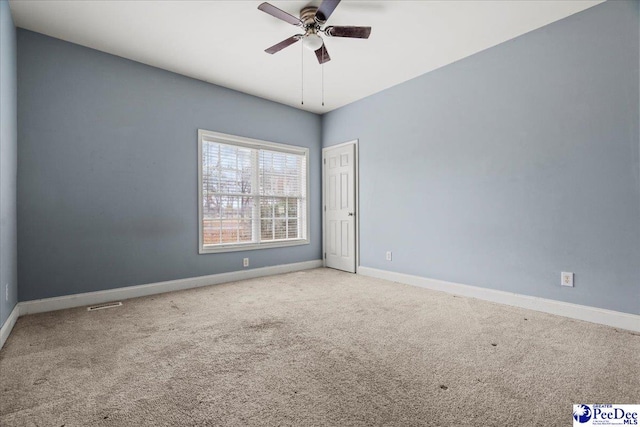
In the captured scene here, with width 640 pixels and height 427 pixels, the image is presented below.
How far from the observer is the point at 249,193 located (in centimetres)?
470

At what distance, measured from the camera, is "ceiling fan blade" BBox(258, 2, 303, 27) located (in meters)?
2.37

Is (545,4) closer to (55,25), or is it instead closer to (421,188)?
(421,188)

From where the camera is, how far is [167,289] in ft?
12.5

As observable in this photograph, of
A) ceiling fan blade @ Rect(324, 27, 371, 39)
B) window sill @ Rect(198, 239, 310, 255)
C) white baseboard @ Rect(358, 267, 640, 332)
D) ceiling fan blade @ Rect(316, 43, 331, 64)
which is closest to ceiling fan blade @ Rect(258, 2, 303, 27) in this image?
ceiling fan blade @ Rect(324, 27, 371, 39)

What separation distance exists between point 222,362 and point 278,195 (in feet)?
11.0

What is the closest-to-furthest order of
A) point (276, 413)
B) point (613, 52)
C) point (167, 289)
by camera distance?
point (276, 413), point (613, 52), point (167, 289)

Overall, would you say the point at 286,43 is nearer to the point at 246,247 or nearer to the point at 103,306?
the point at 246,247

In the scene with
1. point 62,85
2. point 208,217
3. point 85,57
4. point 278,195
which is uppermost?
point 85,57

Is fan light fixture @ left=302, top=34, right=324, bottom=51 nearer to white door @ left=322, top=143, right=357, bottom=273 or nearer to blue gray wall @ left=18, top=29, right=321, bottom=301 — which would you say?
blue gray wall @ left=18, top=29, right=321, bottom=301

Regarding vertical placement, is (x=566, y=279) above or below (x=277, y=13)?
below

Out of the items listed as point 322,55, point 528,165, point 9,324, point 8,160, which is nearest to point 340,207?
point 322,55

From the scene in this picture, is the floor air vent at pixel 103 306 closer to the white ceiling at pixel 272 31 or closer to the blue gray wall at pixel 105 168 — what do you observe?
the blue gray wall at pixel 105 168

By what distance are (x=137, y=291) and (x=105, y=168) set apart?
149 cm

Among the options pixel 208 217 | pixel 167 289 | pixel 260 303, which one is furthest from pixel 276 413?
pixel 208 217
